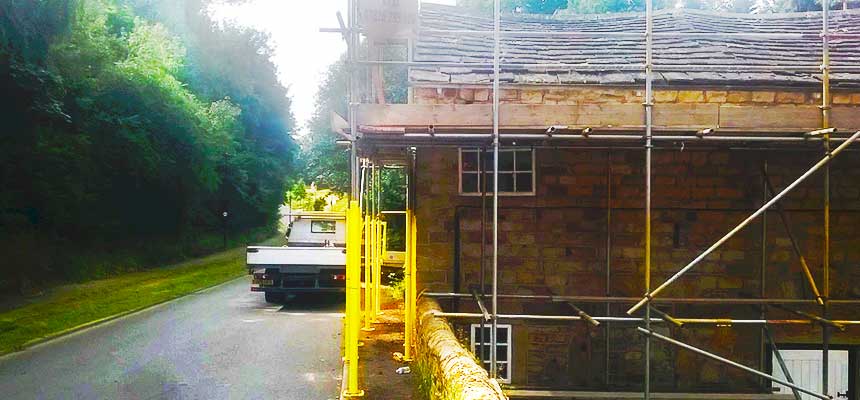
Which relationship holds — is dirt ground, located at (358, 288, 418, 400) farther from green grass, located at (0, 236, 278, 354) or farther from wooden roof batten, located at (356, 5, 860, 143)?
green grass, located at (0, 236, 278, 354)

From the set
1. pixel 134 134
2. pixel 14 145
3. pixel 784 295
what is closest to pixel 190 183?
pixel 134 134

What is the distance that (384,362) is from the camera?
9.91m

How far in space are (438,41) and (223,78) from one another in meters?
36.0

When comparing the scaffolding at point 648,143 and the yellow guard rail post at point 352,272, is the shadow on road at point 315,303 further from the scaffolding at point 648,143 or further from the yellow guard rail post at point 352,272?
the yellow guard rail post at point 352,272

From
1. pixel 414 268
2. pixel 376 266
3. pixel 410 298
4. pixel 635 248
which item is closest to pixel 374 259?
pixel 376 266

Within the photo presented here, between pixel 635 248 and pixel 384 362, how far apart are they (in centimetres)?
358

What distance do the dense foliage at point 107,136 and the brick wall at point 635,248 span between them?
1236 centimetres

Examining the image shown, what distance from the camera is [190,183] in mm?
31328

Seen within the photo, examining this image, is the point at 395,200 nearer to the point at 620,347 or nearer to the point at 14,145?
the point at 14,145

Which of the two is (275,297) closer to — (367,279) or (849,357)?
(367,279)

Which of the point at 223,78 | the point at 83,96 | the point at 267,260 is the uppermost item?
the point at 223,78

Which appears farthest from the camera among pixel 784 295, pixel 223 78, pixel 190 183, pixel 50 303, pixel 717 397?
pixel 223 78

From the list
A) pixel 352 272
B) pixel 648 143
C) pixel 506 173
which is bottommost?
pixel 352 272

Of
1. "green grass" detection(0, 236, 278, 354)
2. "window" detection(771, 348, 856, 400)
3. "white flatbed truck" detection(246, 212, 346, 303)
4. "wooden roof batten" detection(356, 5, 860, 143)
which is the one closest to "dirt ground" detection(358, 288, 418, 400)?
"white flatbed truck" detection(246, 212, 346, 303)
